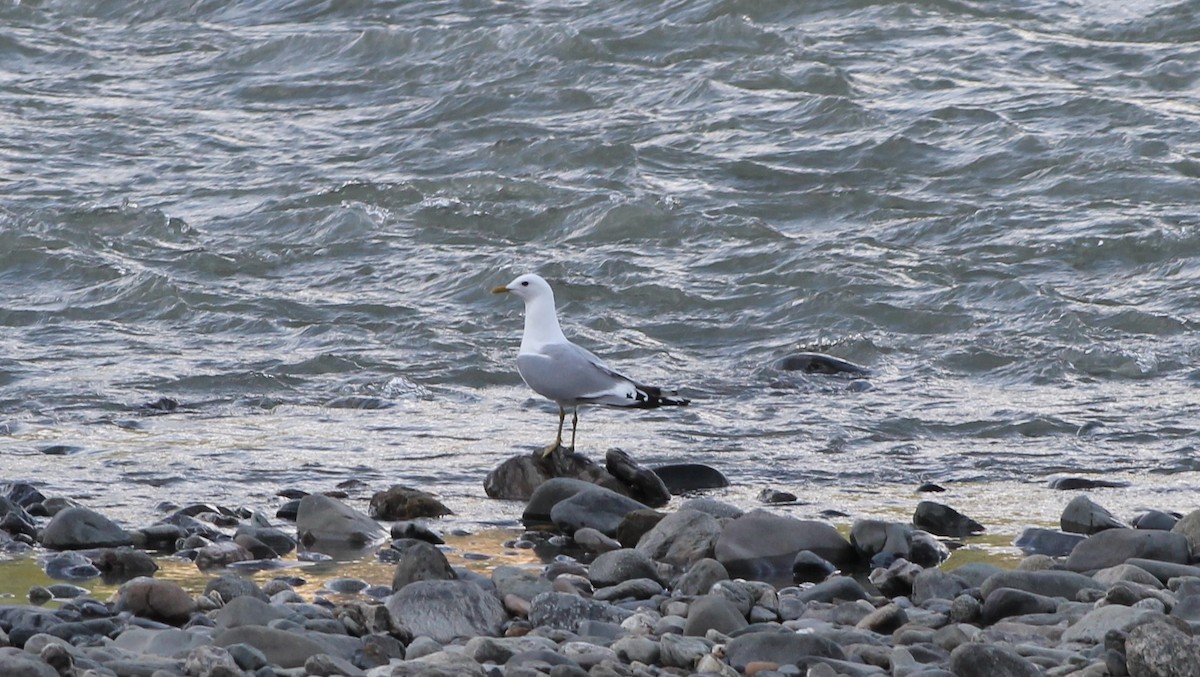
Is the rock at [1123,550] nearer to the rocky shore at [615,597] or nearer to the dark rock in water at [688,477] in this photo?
the rocky shore at [615,597]

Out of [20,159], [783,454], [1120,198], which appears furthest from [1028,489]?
[20,159]

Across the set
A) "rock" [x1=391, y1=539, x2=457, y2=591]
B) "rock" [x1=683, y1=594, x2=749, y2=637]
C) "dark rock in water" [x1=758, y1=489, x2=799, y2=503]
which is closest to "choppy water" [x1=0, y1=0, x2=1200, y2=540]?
"dark rock in water" [x1=758, y1=489, x2=799, y2=503]

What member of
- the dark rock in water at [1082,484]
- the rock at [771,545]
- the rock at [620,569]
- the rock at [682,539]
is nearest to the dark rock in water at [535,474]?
the rock at [682,539]

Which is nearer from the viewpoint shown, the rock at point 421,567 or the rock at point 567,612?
the rock at point 567,612

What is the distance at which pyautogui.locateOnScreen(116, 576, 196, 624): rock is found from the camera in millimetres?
4496

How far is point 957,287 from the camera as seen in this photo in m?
10.6

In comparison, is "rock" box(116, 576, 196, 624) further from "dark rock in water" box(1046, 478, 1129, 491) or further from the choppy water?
"dark rock in water" box(1046, 478, 1129, 491)

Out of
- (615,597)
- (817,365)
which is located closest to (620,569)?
(615,597)

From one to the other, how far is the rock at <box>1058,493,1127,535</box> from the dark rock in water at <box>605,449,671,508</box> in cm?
144

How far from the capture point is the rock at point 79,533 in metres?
5.38

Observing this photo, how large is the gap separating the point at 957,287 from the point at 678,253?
75.3 inches

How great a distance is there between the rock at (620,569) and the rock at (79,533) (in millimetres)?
1486

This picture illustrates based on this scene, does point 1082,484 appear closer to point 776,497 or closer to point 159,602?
point 776,497

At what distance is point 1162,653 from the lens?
12.6ft
